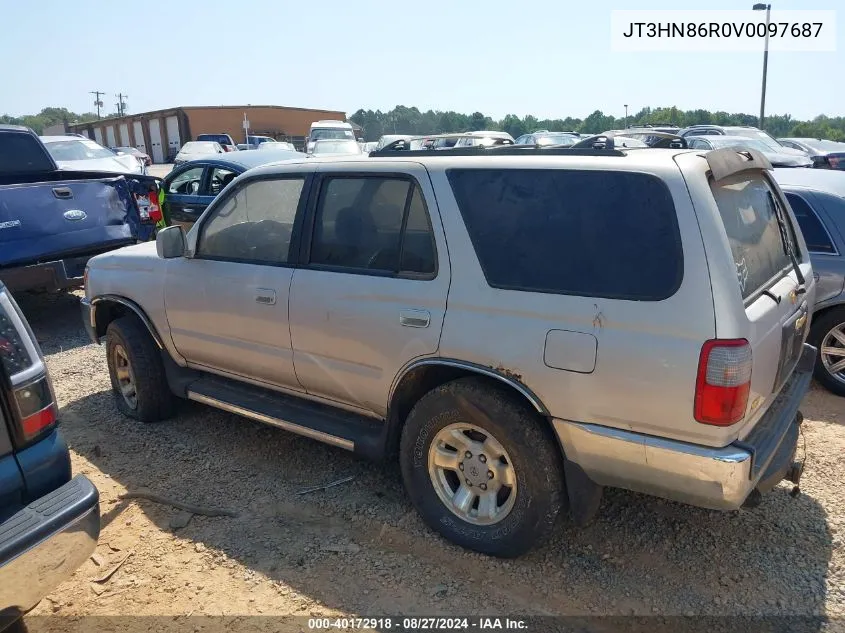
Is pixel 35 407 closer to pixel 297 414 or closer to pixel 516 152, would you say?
pixel 297 414

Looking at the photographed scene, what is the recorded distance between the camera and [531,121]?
74625 millimetres

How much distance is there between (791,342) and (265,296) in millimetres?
2693

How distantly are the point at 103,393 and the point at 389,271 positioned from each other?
11.0 ft

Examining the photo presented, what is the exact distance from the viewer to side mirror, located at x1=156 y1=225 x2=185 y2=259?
3.97 metres

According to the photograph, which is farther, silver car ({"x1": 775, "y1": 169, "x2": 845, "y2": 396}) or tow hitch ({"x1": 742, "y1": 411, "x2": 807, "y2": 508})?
silver car ({"x1": 775, "y1": 169, "x2": 845, "y2": 396})

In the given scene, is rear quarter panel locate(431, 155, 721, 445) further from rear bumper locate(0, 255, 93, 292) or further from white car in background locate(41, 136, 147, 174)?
white car in background locate(41, 136, 147, 174)

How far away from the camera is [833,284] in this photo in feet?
15.7

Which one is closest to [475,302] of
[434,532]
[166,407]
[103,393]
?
[434,532]

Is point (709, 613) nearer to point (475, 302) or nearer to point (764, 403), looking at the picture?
point (764, 403)

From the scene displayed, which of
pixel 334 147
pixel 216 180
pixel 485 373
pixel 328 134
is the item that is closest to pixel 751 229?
pixel 485 373

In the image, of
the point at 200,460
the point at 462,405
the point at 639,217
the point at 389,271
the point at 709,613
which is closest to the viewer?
the point at 639,217

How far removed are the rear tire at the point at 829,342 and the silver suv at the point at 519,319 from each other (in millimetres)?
1662

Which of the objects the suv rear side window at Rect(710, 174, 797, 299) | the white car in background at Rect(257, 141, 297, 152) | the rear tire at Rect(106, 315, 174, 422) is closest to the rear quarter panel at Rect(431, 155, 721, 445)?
the suv rear side window at Rect(710, 174, 797, 299)

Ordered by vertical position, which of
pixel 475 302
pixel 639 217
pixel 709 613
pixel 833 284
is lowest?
A: pixel 709 613
